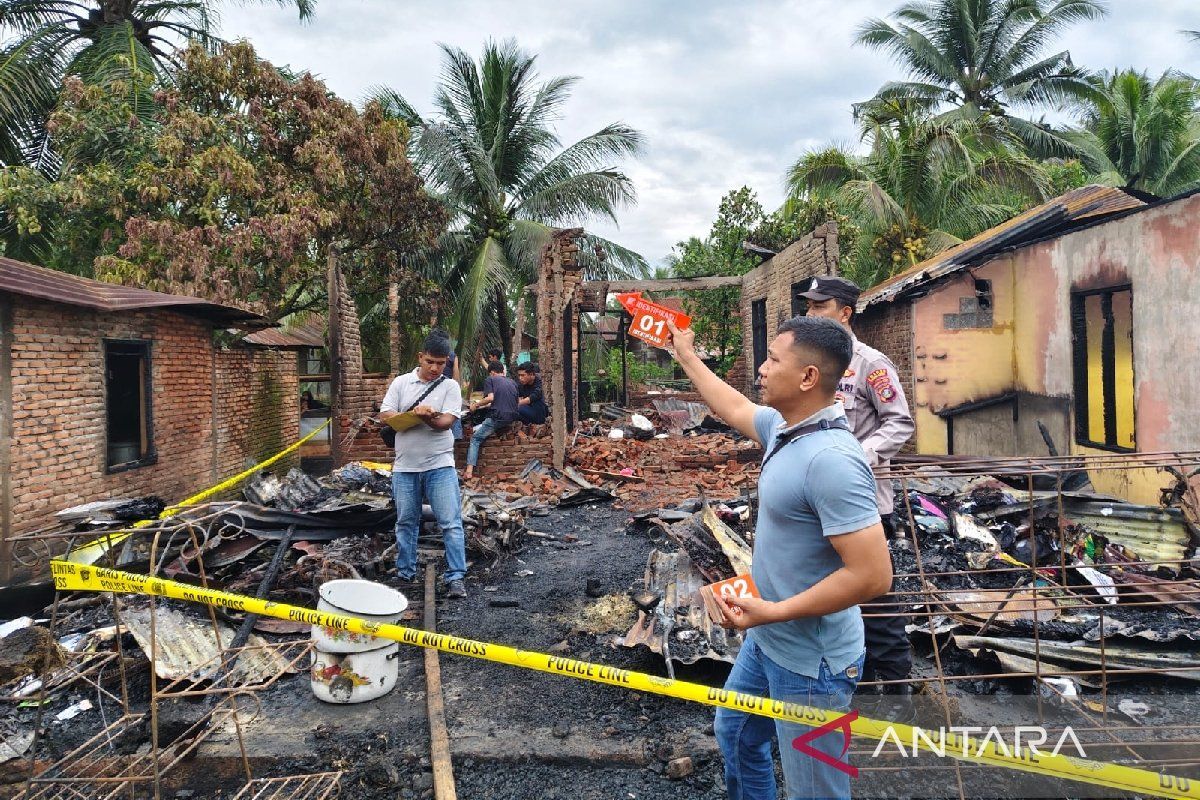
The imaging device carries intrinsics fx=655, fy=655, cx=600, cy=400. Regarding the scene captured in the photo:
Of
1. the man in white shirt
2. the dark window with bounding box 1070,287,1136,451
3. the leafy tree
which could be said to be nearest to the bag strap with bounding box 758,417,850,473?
the man in white shirt

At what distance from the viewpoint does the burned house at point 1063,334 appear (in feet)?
22.5

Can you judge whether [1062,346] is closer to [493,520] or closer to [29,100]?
[493,520]

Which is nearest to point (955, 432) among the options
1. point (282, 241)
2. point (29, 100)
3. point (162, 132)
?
point (282, 241)

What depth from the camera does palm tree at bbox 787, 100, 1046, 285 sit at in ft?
48.7

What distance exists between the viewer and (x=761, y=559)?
2.08 meters

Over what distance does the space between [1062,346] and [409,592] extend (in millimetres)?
8675

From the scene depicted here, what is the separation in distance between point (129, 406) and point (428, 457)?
19.4ft

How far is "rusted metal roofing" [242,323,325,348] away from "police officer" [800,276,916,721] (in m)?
12.3

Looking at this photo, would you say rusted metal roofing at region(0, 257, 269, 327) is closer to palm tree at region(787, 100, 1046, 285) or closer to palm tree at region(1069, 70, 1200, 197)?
palm tree at region(787, 100, 1046, 285)

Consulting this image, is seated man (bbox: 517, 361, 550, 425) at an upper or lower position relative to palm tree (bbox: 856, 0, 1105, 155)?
lower

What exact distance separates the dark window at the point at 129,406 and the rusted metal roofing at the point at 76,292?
2.37ft

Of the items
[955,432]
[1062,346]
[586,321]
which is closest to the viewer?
[1062,346]

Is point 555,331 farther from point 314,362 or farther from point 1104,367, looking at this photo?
point 314,362

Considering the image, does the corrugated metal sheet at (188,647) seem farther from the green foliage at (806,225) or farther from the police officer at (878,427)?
the green foliage at (806,225)
